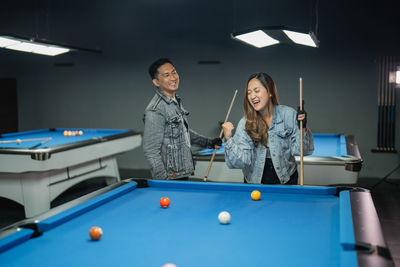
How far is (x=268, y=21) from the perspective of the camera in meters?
6.35

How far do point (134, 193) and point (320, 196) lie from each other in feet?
3.26

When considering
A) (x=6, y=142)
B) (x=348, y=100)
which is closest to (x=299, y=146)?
(x=6, y=142)

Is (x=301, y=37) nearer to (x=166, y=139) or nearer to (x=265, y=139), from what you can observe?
(x=265, y=139)

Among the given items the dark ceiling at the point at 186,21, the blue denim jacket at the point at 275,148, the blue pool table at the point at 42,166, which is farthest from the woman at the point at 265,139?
the dark ceiling at the point at 186,21

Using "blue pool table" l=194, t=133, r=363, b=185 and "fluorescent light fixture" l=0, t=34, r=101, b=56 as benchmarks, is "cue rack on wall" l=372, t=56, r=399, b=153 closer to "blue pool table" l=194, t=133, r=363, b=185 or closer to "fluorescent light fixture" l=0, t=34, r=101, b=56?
"blue pool table" l=194, t=133, r=363, b=185

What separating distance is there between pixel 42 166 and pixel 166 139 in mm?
1603

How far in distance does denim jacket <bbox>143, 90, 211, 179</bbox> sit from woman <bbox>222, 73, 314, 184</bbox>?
0.41 m

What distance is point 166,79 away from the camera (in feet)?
9.46

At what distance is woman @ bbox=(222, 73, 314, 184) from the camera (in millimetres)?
2480

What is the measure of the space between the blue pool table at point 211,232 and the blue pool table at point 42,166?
194 centimetres

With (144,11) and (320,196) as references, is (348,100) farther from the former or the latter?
(320,196)

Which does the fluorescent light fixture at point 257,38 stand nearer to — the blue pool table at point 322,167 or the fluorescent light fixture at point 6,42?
the blue pool table at point 322,167

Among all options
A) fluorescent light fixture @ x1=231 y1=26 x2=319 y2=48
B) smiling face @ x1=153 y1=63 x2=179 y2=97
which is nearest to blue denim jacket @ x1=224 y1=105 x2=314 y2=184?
smiling face @ x1=153 y1=63 x2=179 y2=97

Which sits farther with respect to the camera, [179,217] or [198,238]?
[179,217]
